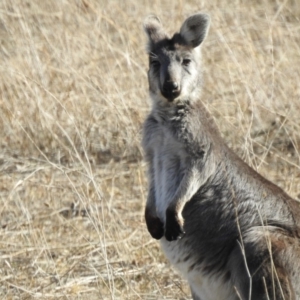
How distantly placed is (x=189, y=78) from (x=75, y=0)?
12.2 ft

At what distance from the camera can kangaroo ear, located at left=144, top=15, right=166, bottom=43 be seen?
16.0 ft

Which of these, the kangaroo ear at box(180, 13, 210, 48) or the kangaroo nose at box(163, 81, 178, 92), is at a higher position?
the kangaroo ear at box(180, 13, 210, 48)

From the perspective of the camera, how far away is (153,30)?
16.2 feet

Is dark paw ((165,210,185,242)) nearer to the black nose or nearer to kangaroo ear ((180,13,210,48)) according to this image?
the black nose

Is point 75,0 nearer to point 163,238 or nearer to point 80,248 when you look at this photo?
point 80,248

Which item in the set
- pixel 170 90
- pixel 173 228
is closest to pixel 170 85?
pixel 170 90

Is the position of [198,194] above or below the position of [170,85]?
below

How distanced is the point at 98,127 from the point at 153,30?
2.54m

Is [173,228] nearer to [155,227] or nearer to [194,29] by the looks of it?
[155,227]

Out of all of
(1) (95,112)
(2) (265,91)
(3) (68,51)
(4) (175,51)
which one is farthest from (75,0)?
(4) (175,51)

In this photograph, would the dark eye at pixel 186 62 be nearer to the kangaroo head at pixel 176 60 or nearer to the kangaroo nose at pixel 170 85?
the kangaroo head at pixel 176 60

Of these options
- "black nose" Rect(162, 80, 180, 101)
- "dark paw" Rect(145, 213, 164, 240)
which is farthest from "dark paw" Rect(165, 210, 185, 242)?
"black nose" Rect(162, 80, 180, 101)

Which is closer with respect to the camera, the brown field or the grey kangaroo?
the grey kangaroo

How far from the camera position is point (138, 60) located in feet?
24.9
